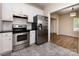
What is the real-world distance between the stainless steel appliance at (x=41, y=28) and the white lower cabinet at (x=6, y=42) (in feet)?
5.11

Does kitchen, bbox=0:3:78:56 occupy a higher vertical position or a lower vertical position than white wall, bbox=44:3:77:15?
lower

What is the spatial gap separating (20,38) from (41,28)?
1.43 m

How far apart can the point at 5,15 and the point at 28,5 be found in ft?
4.83

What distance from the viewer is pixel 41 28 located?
13.1ft

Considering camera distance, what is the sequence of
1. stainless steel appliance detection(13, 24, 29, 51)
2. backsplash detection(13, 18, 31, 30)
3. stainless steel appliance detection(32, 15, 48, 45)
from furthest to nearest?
stainless steel appliance detection(32, 15, 48, 45)
backsplash detection(13, 18, 31, 30)
stainless steel appliance detection(13, 24, 29, 51)

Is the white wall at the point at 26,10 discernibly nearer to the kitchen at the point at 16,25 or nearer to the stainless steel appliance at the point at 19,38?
the kitchen at the point at 16,25

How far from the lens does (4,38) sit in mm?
2379

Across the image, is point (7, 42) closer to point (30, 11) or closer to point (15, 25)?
point (15, 25)

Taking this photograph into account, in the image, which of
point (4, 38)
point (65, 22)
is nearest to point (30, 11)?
point (4, 38)

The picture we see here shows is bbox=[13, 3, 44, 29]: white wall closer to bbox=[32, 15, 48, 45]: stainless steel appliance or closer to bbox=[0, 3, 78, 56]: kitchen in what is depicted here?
bbox=[0, 3, 78, 56]: kitchen

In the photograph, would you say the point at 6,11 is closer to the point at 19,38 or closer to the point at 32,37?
the point at 19,38

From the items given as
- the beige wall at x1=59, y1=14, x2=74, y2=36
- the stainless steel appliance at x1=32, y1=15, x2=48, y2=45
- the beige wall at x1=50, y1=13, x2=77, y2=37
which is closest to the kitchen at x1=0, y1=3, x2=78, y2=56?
the stainless steel appliance at x1=32, y1=15, x2=48, y2=45

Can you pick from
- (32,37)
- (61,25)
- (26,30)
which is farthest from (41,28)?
(61,25)

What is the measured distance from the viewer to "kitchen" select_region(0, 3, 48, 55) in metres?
2.49
